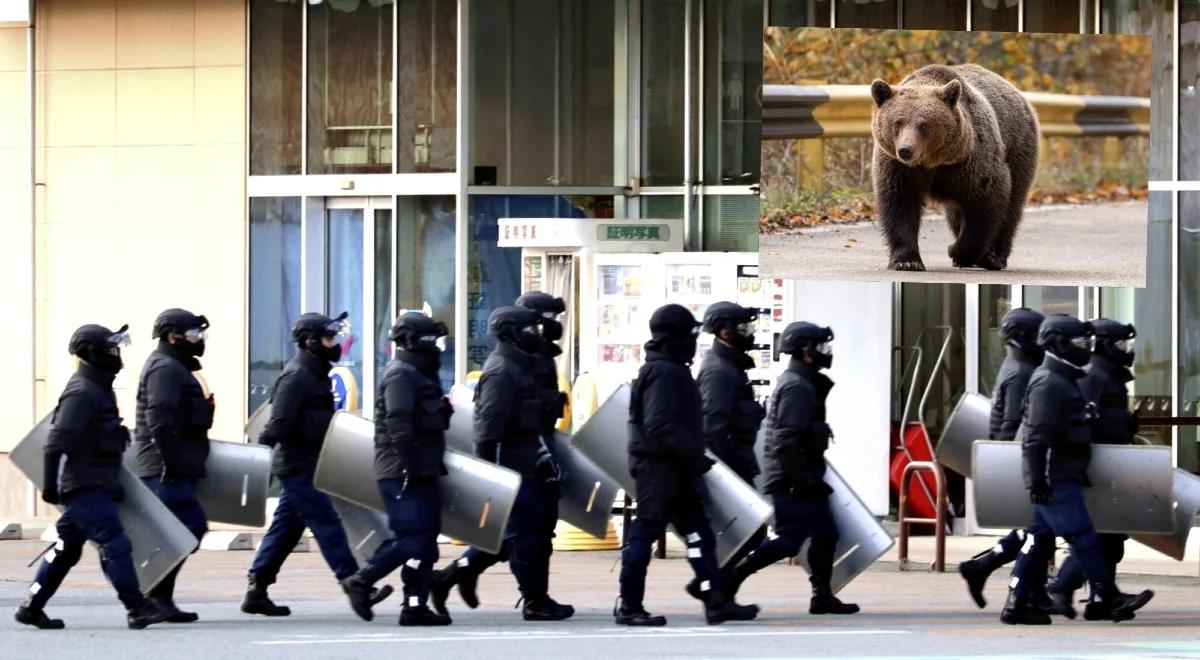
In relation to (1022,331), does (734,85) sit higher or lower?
higher

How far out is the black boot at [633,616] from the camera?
13.6 m

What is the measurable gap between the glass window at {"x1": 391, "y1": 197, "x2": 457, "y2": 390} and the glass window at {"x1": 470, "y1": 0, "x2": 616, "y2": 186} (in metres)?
0.66

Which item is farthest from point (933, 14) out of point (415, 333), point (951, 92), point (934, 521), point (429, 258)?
point (415, 333)

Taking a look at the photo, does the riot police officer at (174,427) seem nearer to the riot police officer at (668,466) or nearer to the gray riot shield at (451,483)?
the gray riot shield at (451,483)

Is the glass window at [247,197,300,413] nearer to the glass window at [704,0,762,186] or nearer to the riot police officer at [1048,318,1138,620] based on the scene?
the glass window at [704,0,762,186]

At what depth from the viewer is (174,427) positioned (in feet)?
45.6

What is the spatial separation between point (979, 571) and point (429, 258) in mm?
9782

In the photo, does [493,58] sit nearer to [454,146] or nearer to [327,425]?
[454,146]

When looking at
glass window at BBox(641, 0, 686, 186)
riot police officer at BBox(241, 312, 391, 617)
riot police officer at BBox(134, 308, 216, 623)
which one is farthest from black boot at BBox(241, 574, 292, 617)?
glass window at BBox(641, 0, 686, 186)

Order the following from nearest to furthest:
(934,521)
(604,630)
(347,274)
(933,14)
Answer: (604,630)
(934,521)
(933,14)
(347,274)

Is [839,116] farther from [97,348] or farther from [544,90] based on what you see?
[97,348]

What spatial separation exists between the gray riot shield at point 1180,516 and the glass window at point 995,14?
8.12 metres

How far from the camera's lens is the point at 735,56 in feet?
74.6

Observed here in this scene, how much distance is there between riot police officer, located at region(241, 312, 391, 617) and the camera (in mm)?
14023
